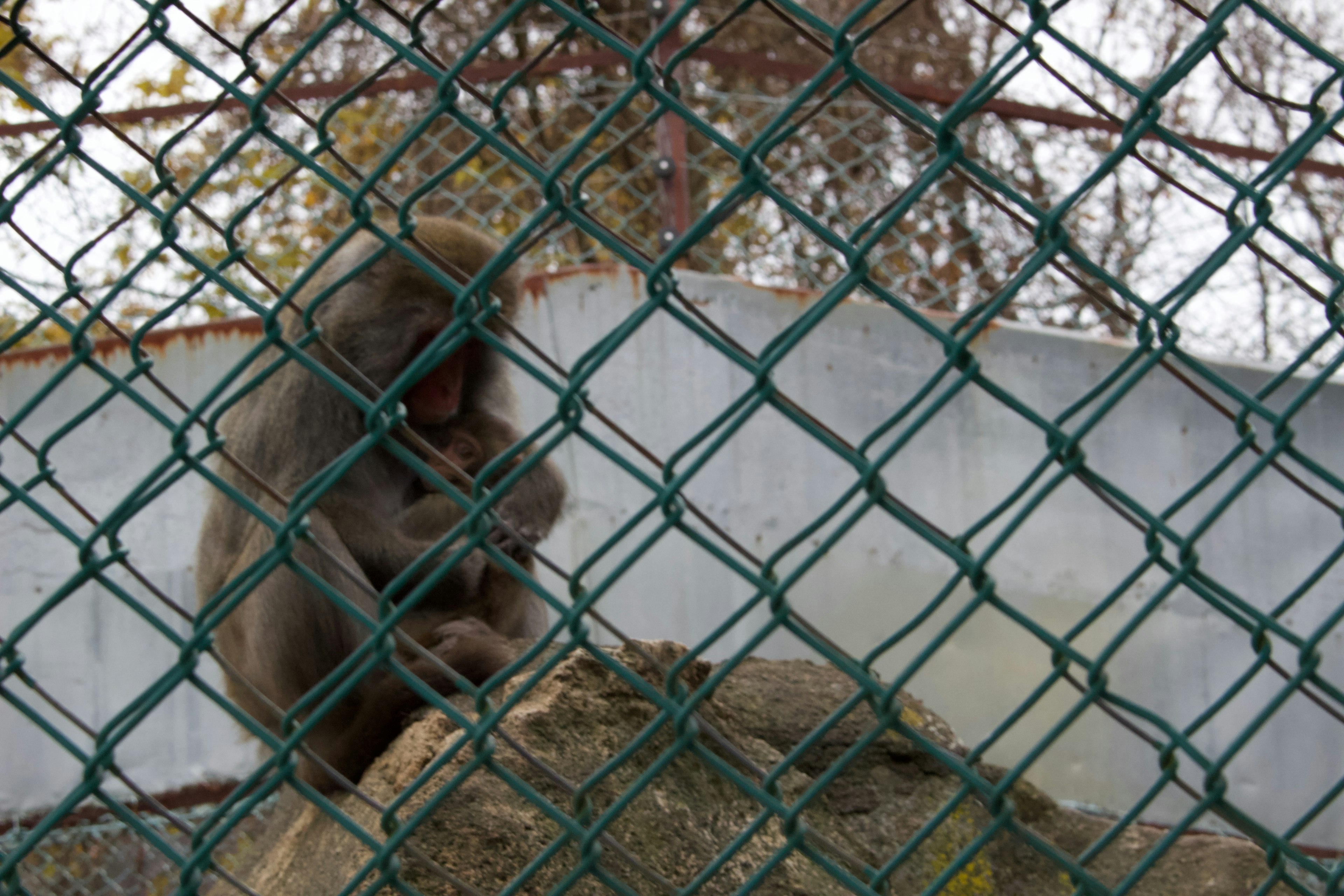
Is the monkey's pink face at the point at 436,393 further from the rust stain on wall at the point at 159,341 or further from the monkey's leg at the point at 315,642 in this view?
the rust stain on wall at the point at 159,341

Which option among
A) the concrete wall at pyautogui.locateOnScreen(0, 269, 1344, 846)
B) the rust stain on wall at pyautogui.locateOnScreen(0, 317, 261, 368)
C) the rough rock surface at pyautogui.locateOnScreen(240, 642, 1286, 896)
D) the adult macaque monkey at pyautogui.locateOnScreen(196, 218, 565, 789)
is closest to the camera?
the rough rock surface at pyautogui.locateOnScreen(240, 642, 1286, 896)

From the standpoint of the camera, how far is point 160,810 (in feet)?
5.71

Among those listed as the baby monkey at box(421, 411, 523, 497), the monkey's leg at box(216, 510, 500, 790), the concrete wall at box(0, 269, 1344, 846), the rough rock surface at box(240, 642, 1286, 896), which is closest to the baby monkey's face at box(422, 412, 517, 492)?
the baby monkey at box(421, 411, 523, 497)

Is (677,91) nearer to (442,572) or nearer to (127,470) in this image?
(442,572)

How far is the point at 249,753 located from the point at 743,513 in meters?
2.26

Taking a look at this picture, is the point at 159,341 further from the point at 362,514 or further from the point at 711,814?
the point at 711,814

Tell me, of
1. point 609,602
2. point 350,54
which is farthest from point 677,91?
point 350,54

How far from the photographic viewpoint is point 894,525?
517cm

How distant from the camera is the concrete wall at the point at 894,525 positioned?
16.1 feet

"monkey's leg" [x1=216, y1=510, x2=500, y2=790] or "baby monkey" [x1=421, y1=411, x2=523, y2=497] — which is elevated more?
"baby monkey" [x1=421, y1=411, x2=523, y2=497]

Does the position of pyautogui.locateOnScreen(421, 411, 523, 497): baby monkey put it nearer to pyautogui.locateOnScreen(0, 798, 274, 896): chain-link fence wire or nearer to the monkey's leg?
the monkey's leg

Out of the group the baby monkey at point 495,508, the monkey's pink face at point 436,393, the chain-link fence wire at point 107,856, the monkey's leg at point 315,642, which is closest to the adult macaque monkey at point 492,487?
the baby monkey at point 495,508

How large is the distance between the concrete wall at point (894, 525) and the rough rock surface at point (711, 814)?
6.70ft

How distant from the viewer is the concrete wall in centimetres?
491
